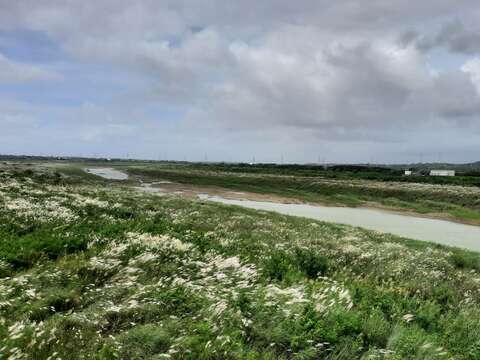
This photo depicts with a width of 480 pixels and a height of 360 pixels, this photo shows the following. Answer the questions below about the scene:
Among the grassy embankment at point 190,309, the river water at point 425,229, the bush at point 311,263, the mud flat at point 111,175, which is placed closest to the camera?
the grassy embankment at point 190,309

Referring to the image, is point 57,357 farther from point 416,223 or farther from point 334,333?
point 416,223

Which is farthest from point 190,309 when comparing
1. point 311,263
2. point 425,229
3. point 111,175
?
point 111,175

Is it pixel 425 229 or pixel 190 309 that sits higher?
pixel 190 309

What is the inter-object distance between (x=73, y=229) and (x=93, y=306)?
21.1 ft

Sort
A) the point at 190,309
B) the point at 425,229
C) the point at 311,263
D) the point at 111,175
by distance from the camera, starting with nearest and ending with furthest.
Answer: the point at 190,309 < the point at 311,263 < the point at 425,229 < the point at 111,175

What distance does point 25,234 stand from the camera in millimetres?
11406

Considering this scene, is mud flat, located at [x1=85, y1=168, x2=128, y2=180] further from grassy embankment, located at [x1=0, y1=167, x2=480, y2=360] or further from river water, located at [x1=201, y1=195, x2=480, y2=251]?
grassy embankment, located at [x1=0, y1=167, x2=480, y2=360]

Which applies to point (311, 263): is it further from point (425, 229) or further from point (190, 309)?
point (425, 229)

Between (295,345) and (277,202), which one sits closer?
(295,345)

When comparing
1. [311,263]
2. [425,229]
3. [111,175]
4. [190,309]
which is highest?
[190,309]

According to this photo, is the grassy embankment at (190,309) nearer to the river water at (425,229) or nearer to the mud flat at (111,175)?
the river water at (425,229)

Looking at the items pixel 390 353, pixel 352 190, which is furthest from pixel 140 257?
pixel 352 190

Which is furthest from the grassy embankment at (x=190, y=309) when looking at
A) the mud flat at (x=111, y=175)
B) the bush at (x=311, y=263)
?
the mud flat at (x=111, y=175)

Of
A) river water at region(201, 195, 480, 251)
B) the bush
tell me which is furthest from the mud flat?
the bush
